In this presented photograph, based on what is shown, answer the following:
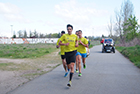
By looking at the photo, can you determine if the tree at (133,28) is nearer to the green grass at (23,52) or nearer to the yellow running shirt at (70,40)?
the green grass at (23,52)

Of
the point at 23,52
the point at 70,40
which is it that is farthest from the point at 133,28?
the point at 70,40

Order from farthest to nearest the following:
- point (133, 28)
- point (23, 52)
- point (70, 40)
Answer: point (133, 28), point (23, 52), point (70, 40)

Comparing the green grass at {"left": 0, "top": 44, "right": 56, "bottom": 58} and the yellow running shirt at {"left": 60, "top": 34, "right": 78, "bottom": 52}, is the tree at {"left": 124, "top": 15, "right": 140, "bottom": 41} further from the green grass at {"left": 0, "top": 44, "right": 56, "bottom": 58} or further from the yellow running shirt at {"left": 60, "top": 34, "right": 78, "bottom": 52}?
the yellow running shirt at {"left": 60, "top": 34, "right": 78, "bottom": 52}

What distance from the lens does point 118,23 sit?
4388cm

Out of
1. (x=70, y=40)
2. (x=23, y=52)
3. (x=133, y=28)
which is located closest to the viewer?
(x=70, y=40)

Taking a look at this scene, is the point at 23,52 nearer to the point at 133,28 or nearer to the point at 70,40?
the point at 70,40

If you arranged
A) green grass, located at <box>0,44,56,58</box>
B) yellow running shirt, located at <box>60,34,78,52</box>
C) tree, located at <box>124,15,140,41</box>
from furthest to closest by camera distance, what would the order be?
tree, located at <box>124,15,140,41</box> → green grass, located at <box>0,44,56,58</box> → yellow running shirt, located at <box>60,34,78,52</box>

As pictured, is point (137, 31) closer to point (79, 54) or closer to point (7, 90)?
point (79, 54)

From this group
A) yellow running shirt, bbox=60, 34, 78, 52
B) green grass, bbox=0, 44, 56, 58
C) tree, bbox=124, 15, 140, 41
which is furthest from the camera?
tree, bbox=124, 15, 140, 41

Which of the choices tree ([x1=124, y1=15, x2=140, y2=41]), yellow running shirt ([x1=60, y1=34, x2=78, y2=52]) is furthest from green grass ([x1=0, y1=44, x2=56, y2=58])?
tree ([x1=124, y1=15, x2=140, y2=41])

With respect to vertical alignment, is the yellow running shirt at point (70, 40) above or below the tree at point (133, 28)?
below

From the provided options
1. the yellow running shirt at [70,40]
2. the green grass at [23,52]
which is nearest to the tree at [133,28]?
the green grass at [23,52]

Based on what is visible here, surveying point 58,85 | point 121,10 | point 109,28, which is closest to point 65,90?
point 58,85

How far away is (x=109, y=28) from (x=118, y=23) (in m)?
24.5
